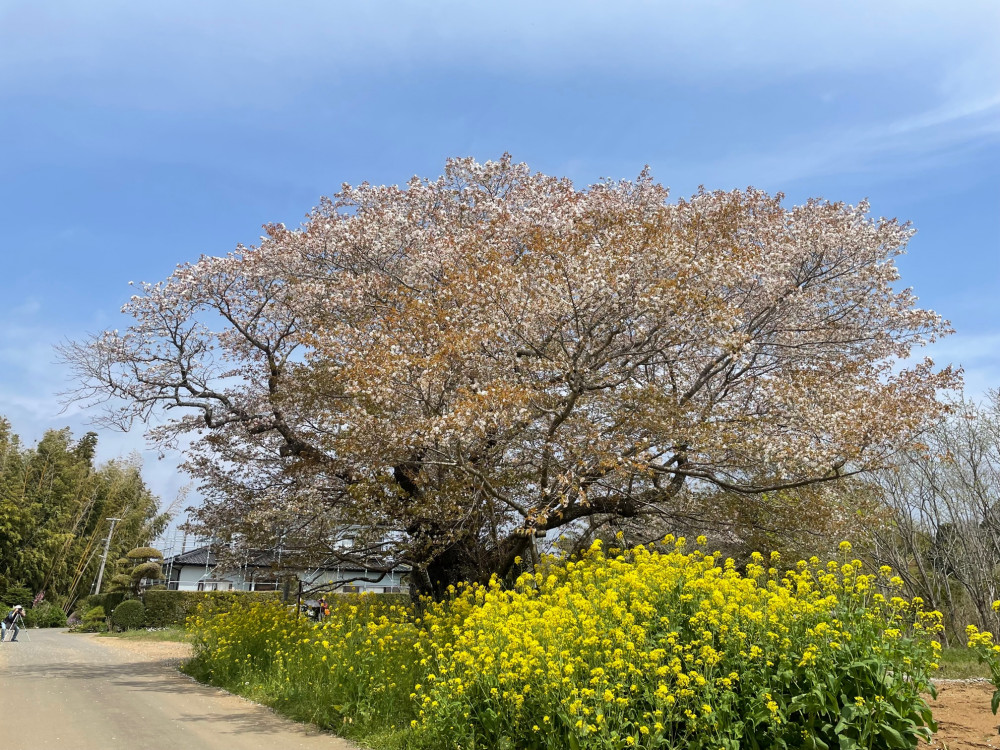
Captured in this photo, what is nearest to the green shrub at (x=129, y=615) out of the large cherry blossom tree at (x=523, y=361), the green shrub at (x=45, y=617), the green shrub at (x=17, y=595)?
the green shrub at (x=45, y=617)

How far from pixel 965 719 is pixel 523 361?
20.7 ft

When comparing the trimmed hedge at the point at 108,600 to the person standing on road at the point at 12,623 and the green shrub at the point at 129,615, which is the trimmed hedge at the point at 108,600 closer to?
the green shrub at the point at 129,615

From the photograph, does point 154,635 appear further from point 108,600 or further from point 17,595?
point 17,595

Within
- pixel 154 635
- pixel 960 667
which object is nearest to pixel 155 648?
pixel 154 635

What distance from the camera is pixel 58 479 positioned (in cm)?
3838

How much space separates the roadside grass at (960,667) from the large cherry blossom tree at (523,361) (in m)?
2.81

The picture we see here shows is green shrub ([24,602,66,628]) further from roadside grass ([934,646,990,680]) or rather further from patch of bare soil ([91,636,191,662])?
roadside grass ([934,646,990,680])

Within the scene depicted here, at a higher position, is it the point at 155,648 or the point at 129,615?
the point at 129,615

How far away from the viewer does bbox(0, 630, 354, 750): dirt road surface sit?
21.3ft

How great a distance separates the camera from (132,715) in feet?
25.5

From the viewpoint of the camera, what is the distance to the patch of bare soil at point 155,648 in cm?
1512

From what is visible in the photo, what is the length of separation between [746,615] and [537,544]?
615 centimetres

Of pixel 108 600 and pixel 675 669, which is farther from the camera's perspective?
pixel 108 600

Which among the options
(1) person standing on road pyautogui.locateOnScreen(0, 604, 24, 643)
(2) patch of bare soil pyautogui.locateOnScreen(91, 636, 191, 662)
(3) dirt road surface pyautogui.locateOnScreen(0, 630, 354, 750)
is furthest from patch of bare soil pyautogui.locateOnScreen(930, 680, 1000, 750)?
(1) person standing on road pyautogui.locateOnScreen(0, 604, 24, 643)
